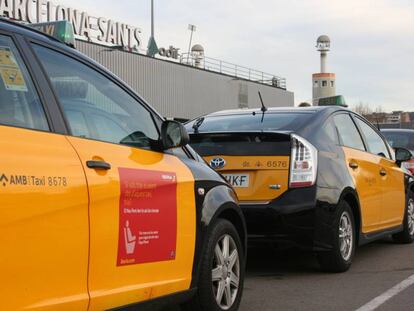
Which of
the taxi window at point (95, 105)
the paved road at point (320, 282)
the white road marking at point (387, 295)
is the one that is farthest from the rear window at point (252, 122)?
the taxi window at point (95, 105)

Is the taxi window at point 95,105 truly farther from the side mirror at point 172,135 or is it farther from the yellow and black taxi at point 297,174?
the yellow and black taxi at point 297,174

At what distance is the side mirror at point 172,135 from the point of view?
3894mm

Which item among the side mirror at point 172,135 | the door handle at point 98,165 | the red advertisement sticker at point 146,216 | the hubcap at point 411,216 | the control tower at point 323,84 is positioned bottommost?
the hubcap at point 411,216

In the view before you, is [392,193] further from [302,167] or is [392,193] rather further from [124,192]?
[124,192]

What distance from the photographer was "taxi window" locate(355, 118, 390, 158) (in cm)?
734

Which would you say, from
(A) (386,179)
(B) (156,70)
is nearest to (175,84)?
(B) (156,70)

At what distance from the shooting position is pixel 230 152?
5.90 meters

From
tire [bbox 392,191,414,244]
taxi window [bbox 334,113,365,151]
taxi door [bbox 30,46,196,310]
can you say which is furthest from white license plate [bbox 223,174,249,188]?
tire [bbox 392,191,414,244]

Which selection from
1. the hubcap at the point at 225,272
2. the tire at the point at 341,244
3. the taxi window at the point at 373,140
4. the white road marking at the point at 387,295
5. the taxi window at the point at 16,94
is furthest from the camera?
the taxi window at the point at 373,140

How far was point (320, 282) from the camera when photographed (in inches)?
225

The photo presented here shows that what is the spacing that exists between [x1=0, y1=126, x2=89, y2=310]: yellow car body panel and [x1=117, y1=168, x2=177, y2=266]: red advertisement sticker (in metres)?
0.33

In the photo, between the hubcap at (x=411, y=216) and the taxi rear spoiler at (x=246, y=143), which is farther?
the hubcap at (x=411, y=216)

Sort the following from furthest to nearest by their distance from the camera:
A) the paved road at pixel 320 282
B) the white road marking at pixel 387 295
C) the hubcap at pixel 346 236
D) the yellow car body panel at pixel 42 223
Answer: the hubcap at pixel 346 236, the paved road at pixel 320 282, the white road marking at pixel 387 295, the yellow car body panel at pixel 42 223

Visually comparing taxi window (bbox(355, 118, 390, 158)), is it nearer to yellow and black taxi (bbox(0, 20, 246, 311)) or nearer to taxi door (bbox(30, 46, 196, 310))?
yellow and black taxi (bbox(0, 20, 246, 311))
